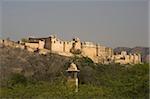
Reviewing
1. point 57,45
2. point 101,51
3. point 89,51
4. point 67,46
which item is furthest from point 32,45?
point 101,51

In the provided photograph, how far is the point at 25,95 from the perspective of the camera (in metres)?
10.1

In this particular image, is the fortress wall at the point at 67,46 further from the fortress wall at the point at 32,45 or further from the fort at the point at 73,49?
the fortress wall at the point at 32,45

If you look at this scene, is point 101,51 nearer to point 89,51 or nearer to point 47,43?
point 89,51

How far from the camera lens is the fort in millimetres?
30886

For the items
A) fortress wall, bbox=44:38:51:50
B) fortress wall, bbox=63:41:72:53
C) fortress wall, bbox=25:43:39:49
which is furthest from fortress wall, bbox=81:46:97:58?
fortress wall, bbox=25:43:39:49

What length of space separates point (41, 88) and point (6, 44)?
1613 centimetres

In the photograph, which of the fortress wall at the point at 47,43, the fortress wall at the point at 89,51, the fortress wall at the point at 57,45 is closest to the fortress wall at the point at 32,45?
the fortress wall at the point at 47,43

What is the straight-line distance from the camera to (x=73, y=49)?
120ft

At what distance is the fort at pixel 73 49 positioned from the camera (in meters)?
30.9

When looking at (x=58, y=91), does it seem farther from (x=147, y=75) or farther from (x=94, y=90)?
(x=147, y=75)

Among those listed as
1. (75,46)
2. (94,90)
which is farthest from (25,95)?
(75,46)

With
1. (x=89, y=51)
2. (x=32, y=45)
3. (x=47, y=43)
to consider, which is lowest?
(x=89, y=51)

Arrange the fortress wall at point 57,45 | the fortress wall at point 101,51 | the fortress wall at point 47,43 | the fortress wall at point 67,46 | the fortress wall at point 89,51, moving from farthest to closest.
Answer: the fortress wall at point 101,51, the fortress wall at point 89,51, the fortress wall at point 67,46, the fortress wall at point 57,45, the fortress wall at point 47,43

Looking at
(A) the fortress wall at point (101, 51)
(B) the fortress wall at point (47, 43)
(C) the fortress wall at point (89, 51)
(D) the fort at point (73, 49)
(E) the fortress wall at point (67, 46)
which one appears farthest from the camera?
(A) the fortress wall at point (101, 51)
